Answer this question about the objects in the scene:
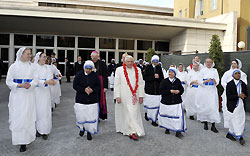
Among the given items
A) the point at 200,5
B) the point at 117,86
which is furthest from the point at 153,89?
the point at 200,5

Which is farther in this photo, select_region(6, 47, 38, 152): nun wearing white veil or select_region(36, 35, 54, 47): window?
select_region(36, 35, 54, 47): window

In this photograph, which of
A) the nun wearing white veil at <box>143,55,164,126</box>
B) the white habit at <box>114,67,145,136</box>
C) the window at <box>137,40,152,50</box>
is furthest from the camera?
the window at <box>137,40,152,50</box>

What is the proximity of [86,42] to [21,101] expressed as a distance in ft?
63.5

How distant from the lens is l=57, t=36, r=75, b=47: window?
2266cm

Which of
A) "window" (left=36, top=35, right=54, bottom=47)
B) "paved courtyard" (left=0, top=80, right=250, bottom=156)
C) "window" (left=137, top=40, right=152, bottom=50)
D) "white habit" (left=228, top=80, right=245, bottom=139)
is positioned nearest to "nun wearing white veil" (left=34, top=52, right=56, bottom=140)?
"paved courtyard" (left=0, top=80, right=250, bottom=156)

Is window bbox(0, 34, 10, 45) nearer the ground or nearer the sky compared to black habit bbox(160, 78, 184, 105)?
nearer the sky

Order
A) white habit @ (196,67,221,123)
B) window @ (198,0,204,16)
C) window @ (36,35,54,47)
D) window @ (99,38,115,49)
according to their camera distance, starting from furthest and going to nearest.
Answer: window @ (198,0,204,16) → window @ (99,38,115,49) → window @ (36,35,54,47) → white habit @ (196,67,221,123)

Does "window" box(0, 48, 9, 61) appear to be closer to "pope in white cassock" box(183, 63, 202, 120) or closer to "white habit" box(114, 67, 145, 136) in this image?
"pope in white cassock" box(183, 63, 202, 120)

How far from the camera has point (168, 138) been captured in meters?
5.44

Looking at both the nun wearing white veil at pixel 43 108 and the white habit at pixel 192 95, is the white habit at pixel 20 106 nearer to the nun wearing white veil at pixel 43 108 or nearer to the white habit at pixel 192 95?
the nun wearing white veil at pixel 43 108

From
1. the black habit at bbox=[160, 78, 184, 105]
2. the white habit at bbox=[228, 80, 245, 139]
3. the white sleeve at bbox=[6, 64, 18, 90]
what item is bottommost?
the white habit at bbox=[228, 80, 245, 139]

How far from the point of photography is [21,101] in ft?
14.7

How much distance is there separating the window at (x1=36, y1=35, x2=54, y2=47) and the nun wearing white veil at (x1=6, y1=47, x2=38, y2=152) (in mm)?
18878

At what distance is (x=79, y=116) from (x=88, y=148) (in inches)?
32.0
